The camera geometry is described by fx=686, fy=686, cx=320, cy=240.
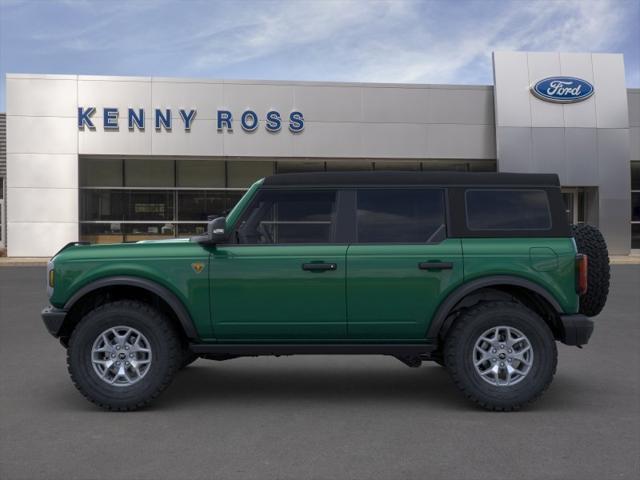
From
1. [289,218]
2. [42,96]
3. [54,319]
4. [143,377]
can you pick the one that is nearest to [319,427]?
[143,377]

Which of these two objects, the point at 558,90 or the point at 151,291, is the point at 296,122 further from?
the point at 151,291

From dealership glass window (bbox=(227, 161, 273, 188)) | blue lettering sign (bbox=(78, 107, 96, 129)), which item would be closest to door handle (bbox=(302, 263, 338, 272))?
blue lettering sign (bbox=(78, 107, 96, 129))

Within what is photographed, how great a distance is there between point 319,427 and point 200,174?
24.7 m

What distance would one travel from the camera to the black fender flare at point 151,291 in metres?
5.47

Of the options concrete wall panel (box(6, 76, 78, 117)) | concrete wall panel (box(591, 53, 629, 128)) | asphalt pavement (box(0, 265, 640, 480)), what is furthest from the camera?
concrete wall panel (box(591, 53, 629, 128))

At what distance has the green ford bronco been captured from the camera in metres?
5.45

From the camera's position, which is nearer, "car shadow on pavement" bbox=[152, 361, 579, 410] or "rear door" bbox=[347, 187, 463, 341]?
"rear door" bbox=[347, 187, 463, 341]

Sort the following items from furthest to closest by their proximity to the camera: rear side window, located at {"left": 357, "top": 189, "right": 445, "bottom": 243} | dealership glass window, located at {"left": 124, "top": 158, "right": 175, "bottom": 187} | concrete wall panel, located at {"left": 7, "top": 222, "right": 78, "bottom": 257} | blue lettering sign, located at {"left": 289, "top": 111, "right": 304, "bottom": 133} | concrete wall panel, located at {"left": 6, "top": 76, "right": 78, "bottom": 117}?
dealership glass window, located at {"left": 124, "top": 158, "right": 175, "bottom": 187} < blue lettering sign, located at {"left": 289, "top": 111, "right": 304, "bottom": 133} < concrete wall panel, located at {"left": 7, "top": 222, "right": 78, "bottom": 257} < concrete wall panel, located at {"left": 6, "top": 76, "right": 78, "bottom": 117} < rear side window, located at {"left": 357, "top": 189, "right": 445, "bottom": 243}

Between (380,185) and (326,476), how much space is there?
8.46 feet

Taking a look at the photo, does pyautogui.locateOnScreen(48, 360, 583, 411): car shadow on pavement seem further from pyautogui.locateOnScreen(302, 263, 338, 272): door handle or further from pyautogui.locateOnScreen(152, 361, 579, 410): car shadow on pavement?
pyautogui.locateOnScreen(302, 263, 338, 272): door handle

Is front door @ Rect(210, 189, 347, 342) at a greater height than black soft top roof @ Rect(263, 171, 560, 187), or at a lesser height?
lesser

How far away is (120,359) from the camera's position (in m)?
5.49

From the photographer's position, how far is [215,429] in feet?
16.1

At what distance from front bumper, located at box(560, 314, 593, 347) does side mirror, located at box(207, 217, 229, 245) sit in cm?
280
